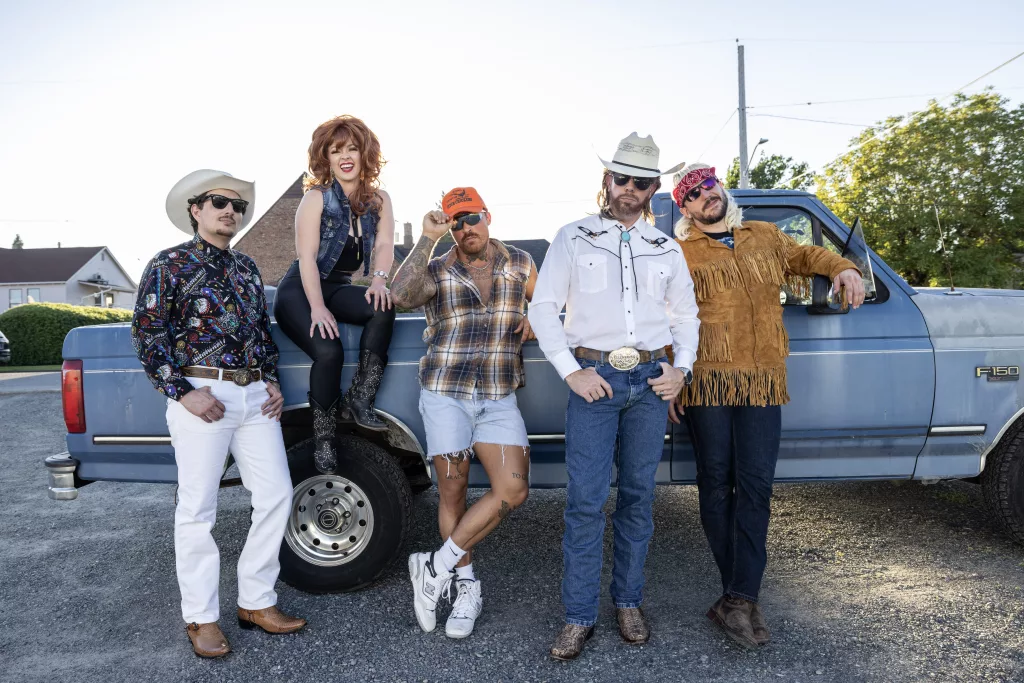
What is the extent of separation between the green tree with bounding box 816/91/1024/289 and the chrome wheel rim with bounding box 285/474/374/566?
17.9 meters

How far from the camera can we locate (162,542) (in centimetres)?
482

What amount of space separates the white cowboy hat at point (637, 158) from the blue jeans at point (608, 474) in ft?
2.50

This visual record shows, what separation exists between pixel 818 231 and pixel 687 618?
6.81 feet

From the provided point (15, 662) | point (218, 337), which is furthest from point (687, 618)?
point (15, 662)

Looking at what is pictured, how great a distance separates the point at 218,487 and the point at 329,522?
66cm

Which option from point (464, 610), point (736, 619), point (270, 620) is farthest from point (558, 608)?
point (270, 620)

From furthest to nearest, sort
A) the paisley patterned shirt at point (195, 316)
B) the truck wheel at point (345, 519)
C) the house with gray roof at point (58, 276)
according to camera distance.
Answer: the house with gray roof at point (58, 276) < the truck wheel at point (345, 519) < the paisley patterned shirt at point (195, 316)

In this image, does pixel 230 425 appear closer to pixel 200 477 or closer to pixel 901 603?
pixel 200 477

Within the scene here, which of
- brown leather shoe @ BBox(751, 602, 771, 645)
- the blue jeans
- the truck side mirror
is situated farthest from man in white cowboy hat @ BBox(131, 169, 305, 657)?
the truck side mirror

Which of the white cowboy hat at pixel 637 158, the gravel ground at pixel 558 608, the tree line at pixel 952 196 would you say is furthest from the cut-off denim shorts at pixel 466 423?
the tree line at pixel 952 196

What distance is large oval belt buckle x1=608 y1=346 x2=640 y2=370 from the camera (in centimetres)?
294

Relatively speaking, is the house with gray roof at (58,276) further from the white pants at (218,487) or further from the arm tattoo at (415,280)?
the arm tattoo at (415,280)

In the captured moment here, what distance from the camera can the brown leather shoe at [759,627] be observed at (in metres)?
3.09

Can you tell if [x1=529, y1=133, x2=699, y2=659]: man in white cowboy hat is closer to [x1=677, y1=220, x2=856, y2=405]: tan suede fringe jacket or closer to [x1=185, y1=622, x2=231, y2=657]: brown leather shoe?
[x1=677, y1=220, x2=856, y2=405]: tan suede fringe jacket
